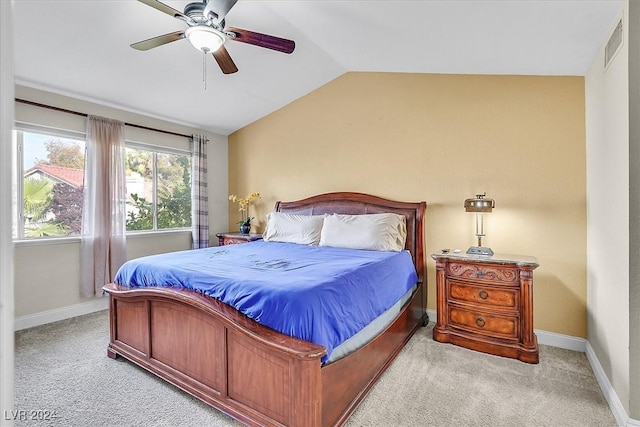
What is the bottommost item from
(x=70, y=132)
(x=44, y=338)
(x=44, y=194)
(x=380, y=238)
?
(x=44, y=338)

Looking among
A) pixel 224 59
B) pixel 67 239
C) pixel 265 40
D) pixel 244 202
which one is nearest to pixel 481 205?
pixel 265 40

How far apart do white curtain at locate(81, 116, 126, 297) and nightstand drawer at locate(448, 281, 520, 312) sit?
150 inches

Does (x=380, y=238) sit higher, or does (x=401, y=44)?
(x=401, y=44)

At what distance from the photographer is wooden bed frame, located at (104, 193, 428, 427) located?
161 cm

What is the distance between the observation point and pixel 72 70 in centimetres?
316

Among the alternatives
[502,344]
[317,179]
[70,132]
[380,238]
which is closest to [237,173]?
[317,179]

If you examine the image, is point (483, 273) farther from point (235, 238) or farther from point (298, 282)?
point (235, 238)

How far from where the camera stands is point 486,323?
2.79 meters

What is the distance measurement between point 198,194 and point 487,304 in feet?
13.1

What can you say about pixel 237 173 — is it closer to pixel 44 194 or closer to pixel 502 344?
pixel 44 194

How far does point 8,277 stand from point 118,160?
13.7 feet

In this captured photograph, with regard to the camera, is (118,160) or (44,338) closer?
(44,338)

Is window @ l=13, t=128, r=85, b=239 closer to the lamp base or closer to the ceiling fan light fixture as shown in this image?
the ceiling fan light fixture

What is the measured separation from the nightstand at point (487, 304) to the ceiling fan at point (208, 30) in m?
2.35
